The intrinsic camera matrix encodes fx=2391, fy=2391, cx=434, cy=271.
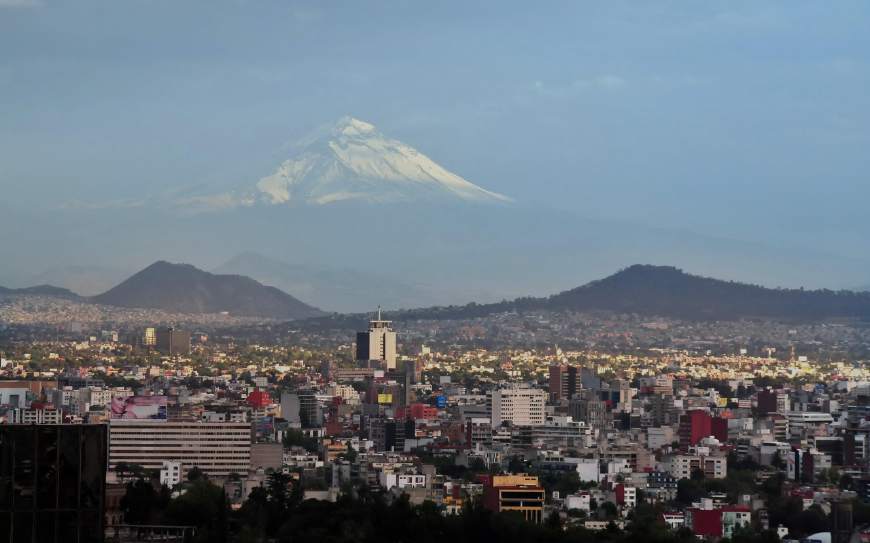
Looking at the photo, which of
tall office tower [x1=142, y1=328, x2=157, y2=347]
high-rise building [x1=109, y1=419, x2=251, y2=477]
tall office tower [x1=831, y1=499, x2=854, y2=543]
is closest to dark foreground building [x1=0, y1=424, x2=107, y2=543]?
tall office tower [x1=831, y1=499, x2=854, y2=543]

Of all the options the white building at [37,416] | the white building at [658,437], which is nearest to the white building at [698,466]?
the white building at [658,437]

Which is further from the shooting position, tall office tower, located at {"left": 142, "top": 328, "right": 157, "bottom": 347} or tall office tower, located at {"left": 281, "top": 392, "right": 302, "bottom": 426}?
tall office tower, located at {"left": 142, "top": 328, "right": 157, "bottom": 347}

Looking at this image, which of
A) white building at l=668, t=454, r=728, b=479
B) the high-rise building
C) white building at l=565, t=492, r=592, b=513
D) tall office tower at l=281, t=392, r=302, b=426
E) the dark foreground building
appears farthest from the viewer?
tall office tower at l=281, t=392, r=302, b=426

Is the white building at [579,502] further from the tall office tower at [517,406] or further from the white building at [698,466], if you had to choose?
the tall office tower at [517,406]

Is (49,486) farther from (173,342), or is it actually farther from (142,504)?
(173,342)

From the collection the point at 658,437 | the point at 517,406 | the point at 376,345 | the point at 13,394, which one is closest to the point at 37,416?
the point at 13,394

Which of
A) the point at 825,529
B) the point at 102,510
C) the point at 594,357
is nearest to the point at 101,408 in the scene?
the point at 825,529

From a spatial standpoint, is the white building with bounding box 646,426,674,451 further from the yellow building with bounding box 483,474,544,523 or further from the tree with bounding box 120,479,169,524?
the tree with bounding box 120,479,169,524
